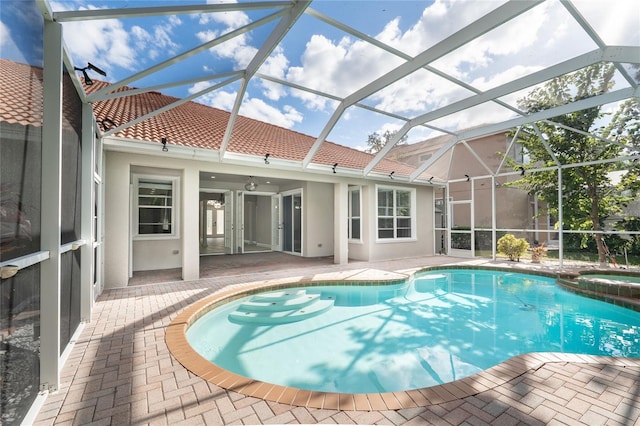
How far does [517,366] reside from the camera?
2805 millimetres

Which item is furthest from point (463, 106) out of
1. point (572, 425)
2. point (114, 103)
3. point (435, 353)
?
point (114, 103)

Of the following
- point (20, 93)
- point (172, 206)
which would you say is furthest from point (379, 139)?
point (20, 93)

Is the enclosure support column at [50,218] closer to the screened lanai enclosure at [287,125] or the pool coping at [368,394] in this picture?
the screened lanai enclosure at [287,125]

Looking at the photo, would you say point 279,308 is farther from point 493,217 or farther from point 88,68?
point 493,217

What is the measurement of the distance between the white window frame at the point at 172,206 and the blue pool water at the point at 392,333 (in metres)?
4.09

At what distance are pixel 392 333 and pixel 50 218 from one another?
14.6 ft

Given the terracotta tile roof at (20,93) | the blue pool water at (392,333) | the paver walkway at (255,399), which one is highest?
the terracotta tile roof at (20,93)

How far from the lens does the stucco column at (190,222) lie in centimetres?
651

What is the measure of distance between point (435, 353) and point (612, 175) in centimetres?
979

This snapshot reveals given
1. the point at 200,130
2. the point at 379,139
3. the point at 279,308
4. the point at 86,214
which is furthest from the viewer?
the point at 379,139

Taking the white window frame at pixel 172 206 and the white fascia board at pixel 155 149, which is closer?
the white fascia board at pixel 155 149

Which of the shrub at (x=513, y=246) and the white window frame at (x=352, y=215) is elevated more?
the white window frame at (x=352, y=215)

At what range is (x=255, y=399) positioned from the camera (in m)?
2.28

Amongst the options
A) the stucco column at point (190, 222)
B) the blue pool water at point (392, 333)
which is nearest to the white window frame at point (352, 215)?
the blue pool water at point (392, 333)
